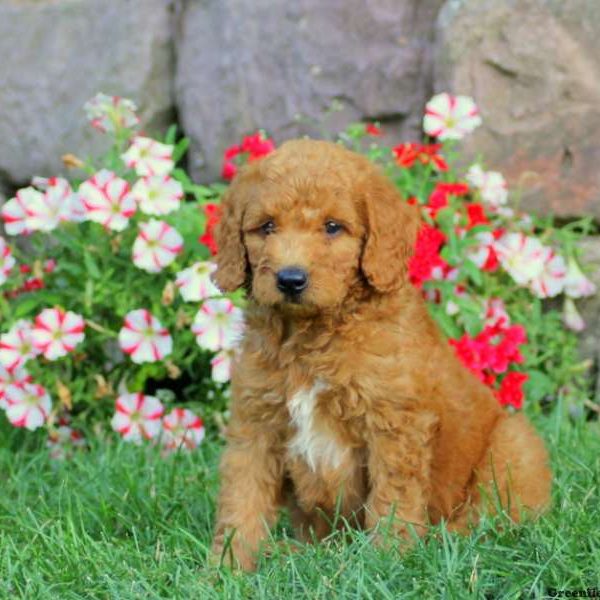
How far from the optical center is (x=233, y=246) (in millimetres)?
4066

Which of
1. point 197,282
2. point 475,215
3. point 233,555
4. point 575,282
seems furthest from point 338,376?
point 575,282

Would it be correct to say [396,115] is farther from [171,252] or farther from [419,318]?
[419,318]

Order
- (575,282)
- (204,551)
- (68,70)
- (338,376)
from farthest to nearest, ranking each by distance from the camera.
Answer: (68,70) < (575,282) < (204,551) < (338,376)

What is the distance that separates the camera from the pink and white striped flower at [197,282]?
5539 mm

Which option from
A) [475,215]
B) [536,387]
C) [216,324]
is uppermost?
[475,215]

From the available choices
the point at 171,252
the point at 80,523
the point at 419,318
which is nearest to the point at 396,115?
the point at 171,252

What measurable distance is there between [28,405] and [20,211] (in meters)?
0.93

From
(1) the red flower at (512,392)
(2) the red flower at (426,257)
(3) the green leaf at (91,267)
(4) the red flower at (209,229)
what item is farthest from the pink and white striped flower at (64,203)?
(1) the red flower at (512,392)

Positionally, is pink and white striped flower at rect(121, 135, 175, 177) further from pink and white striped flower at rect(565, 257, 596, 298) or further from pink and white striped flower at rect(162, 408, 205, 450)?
pink and white striped flower at rect(565, 257, 596, 298)

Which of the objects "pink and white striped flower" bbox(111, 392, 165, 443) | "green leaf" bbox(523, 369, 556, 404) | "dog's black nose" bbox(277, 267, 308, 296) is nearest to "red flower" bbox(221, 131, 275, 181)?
"pink and white striped flower" bbox(111, 392, 165, 443)

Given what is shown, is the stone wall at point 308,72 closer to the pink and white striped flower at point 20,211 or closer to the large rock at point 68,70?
the large rock at point 68,70

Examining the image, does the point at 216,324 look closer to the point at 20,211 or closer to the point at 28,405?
the point at 28,405

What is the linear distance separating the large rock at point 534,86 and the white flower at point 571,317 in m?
0.46

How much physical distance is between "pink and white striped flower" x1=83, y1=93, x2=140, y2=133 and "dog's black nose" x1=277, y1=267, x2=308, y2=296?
2581mm
